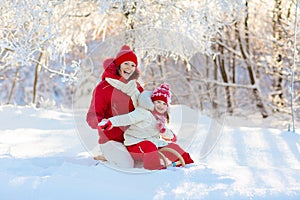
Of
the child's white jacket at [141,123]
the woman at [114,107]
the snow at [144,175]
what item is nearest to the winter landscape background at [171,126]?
the snow at [144,175]

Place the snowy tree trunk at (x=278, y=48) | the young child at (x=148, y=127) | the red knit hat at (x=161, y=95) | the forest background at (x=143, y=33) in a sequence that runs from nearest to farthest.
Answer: the young child at (x=148, y=127), the red knit hat at (x=161, y=95), the forest background at (x=143, y=33), the snowy tree trunk at (x=278, y=48)

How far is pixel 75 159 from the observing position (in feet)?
11.4

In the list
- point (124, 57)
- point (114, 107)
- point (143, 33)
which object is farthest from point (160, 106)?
point (143, 33)

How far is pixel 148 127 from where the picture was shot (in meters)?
3.06

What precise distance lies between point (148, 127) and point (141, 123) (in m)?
0.07

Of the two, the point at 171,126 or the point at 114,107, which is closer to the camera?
the point at 114,107

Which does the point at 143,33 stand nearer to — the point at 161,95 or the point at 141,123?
the point at 161,95

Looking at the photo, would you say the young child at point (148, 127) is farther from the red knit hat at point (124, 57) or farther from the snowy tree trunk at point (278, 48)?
the snowy tree trunk at point (278, 48)

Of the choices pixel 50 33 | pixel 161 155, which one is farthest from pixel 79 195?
pixel 50 33

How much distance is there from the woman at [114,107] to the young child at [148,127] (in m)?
0.07

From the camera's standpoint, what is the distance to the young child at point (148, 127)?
295 centimetres

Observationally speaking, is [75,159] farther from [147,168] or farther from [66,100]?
[66,100]

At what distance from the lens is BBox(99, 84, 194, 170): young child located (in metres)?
2.95

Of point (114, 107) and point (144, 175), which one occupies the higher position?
point (114, 107)
